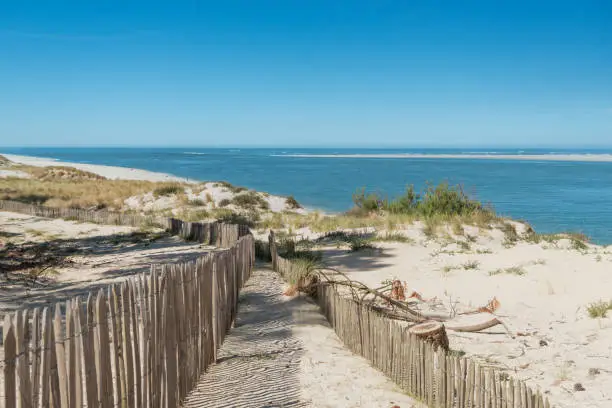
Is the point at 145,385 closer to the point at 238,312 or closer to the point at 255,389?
the point at 255,389

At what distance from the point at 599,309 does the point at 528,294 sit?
1.69 meters

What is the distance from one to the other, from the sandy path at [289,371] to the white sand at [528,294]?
144cm

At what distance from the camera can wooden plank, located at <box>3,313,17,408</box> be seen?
2264mm

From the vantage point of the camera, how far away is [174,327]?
4328mm

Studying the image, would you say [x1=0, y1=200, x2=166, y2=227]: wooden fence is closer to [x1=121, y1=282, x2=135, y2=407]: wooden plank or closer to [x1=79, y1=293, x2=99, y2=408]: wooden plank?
[x1=121, y1=282, x2=135, y2=407]: wooden plank

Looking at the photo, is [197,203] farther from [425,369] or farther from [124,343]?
[124,343]

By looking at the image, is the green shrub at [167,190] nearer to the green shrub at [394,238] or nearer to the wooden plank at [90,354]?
the green shrub at [394,238]

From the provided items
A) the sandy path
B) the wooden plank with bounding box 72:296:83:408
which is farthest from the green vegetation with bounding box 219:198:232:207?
the wooden plank with bounding box 72:296:83:408

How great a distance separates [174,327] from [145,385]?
0.71m

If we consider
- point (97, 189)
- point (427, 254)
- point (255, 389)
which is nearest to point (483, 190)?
point (97, 189)

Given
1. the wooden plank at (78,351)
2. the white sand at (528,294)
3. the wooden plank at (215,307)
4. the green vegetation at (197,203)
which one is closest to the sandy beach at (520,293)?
the white sand at (528,294)

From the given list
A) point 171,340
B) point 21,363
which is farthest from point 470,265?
point 21,363

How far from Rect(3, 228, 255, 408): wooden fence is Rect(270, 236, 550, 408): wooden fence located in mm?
1558

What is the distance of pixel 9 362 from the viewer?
229 cm
